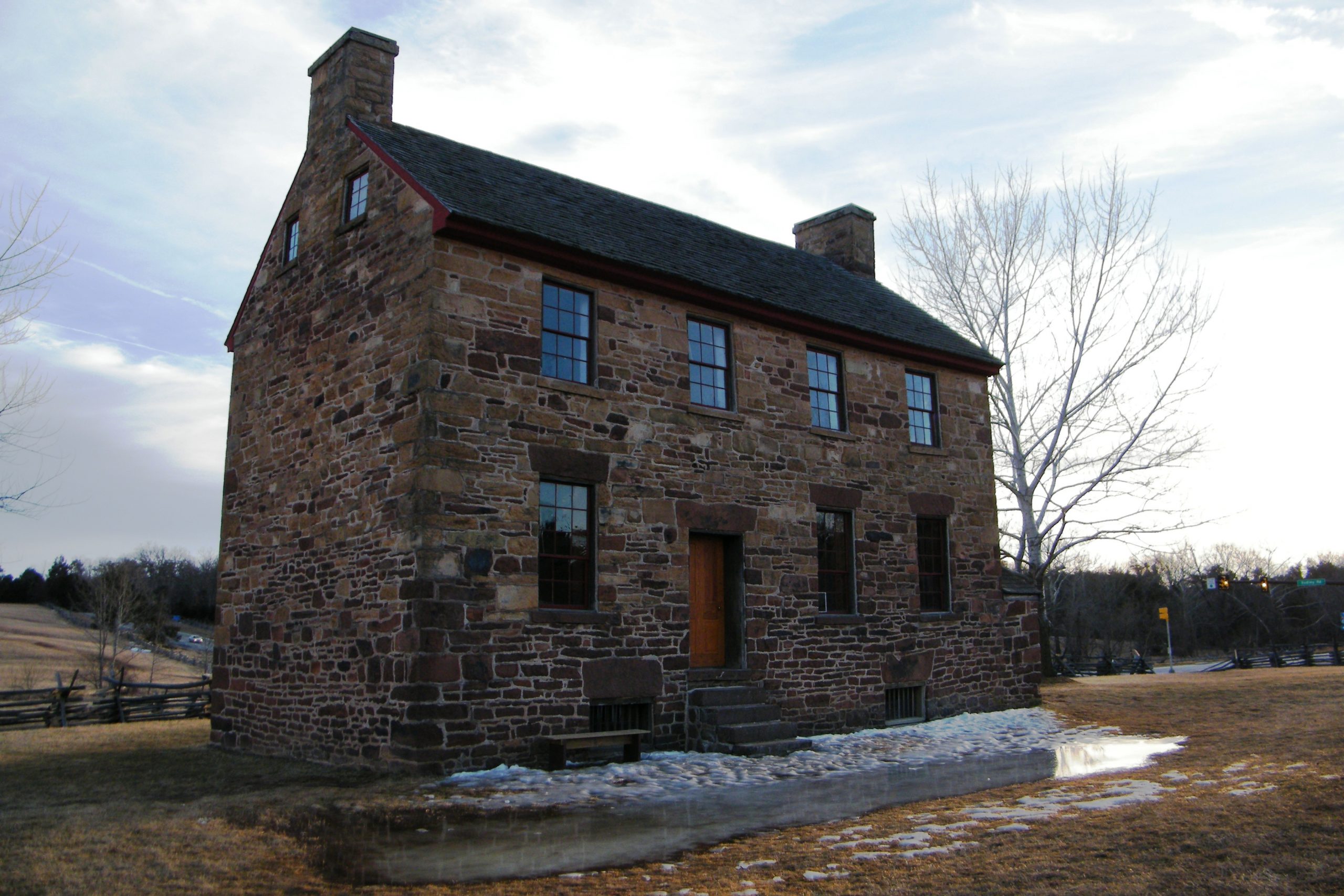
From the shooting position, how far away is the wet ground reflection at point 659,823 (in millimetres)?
6754

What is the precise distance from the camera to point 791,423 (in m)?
15.0

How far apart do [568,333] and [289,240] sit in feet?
18.1

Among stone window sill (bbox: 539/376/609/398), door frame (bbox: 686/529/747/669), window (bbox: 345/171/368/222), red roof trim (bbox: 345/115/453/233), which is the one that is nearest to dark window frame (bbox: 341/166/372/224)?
window (bbox: 345/171/368/222)

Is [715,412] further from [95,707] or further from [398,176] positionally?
[95,707]

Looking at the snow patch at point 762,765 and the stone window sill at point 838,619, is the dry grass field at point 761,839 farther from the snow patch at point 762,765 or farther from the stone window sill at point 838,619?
the stone window sill at point 838,619

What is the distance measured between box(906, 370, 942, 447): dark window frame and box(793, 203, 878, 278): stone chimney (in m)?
4.18

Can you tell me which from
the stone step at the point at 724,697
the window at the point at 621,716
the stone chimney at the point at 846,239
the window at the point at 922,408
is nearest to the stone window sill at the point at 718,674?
the stone step at the point at 724,697

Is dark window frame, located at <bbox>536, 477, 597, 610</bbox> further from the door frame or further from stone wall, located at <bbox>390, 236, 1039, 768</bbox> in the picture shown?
the door frame

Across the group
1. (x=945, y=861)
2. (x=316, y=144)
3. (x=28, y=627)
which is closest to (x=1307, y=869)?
(x=945, y=861)

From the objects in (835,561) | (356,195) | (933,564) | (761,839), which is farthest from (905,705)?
(356,195)

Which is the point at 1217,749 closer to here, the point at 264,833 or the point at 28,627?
the point at 264,833

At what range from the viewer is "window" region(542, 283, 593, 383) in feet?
41.2

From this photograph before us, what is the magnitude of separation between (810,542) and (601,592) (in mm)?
4010

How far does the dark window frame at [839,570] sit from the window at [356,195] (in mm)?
8066
